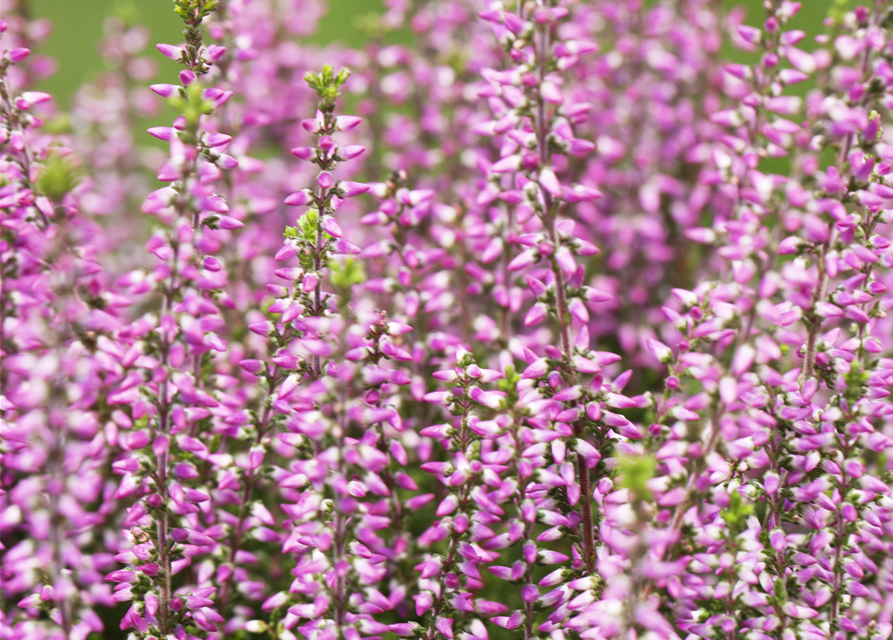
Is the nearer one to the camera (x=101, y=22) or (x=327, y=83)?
(x=327, y=83)

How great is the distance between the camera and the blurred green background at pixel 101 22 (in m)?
4.79

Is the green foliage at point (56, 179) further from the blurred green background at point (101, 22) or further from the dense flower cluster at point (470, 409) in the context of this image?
the blurred green background at point (101, 22)

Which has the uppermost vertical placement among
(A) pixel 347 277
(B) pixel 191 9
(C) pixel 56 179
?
(B) pixel 191 9

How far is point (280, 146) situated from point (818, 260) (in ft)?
8.20

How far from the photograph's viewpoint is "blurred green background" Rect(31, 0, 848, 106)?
4.79 m

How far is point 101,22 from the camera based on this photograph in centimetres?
559

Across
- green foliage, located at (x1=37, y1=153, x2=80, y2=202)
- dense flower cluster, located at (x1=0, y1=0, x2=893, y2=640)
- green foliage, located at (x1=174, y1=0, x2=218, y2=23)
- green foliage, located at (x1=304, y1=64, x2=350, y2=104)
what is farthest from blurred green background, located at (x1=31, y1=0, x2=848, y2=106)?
green foliage, located at (x1=37, y1=153, x2=80, y2=202)

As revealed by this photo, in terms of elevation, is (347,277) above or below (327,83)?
below

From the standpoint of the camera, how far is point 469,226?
2.29m

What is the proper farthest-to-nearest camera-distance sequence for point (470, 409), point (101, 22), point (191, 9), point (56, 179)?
point (101, 22) → point (470, 409) → point (191, 9) → point (56, 179)

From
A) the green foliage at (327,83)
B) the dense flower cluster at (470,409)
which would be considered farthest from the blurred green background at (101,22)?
the green foliage at (327,83)

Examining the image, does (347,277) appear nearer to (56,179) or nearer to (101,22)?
(56,179)

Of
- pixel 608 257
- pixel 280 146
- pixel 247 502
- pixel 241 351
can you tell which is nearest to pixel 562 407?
pixel 247 502

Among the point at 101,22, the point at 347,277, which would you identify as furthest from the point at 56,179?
the point at 101,22
